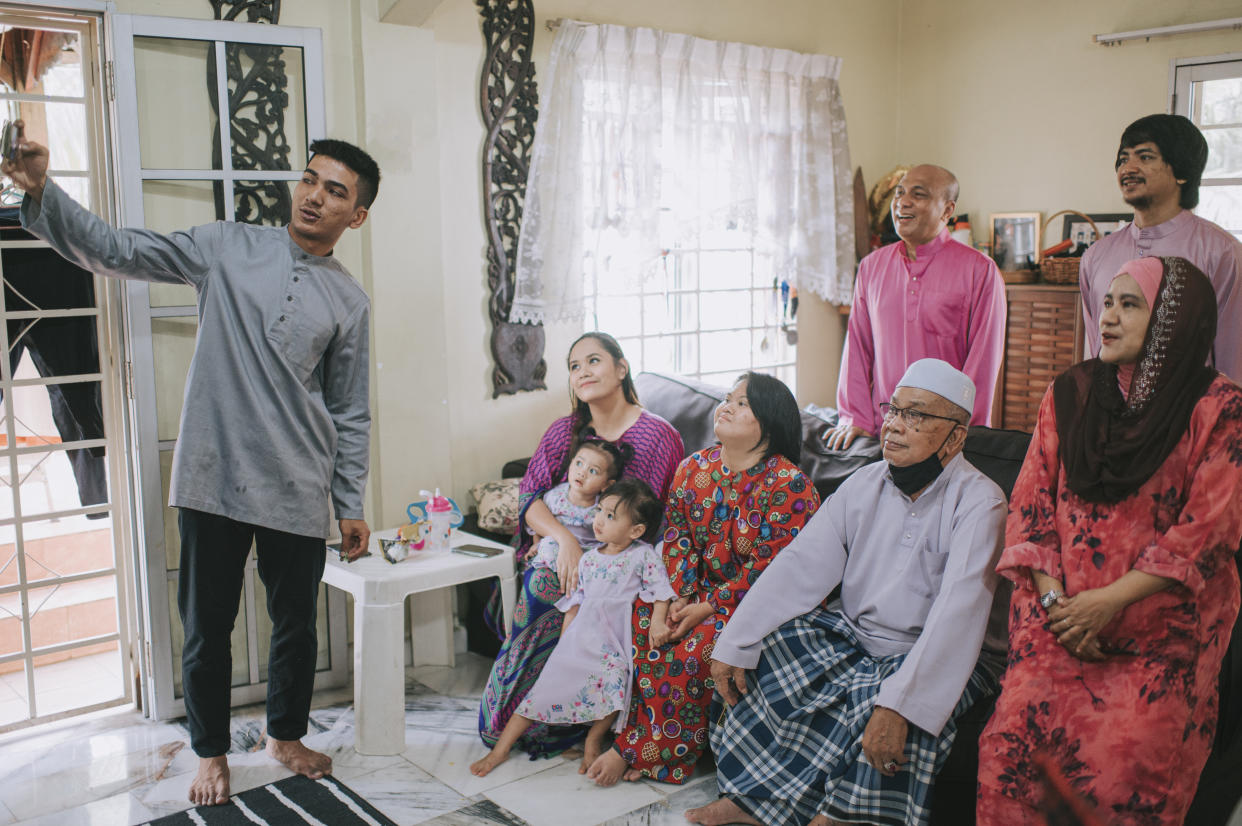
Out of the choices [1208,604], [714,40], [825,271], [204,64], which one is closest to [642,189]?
[714,40]

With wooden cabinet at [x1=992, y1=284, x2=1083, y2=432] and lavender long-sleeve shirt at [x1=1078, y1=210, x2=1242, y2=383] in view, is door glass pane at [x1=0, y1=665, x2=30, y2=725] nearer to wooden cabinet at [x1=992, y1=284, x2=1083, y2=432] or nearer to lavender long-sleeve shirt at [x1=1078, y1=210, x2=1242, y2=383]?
lavender long-sleeve shirt at [x1=1078, y1=210, x2=1242, y2=383]

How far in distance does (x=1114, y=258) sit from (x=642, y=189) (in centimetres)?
193

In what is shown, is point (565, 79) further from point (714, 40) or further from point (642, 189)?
point (714, 40)

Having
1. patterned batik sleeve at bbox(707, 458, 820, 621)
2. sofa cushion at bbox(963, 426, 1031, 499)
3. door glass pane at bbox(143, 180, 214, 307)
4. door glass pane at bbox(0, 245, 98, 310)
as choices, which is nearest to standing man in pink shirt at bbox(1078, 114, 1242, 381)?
sofa cushion at bbox(963, 426, 1031, 499)

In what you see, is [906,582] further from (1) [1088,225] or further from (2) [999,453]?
(1) [1088,225]

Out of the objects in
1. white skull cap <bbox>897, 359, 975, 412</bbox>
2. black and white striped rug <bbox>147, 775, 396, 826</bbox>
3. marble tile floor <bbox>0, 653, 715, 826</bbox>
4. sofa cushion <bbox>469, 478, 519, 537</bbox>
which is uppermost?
white skull cap <bbox>897, 359, 975, 412</bbox>

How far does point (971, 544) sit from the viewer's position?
231 cm

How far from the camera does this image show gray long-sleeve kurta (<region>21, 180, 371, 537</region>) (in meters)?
2.49

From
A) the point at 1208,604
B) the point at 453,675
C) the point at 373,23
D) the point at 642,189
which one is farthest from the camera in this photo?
the point at 642,189

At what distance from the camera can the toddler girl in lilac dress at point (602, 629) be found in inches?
111

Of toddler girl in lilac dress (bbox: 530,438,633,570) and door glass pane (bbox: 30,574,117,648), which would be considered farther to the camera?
door glass pane (bbox: 30,574,117,648)

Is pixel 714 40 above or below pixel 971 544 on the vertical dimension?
above

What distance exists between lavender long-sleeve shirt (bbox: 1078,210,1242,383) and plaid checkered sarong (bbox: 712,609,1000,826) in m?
1.02

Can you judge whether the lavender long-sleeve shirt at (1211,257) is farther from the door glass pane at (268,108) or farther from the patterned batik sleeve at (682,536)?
the door glass pane at (268,108)
